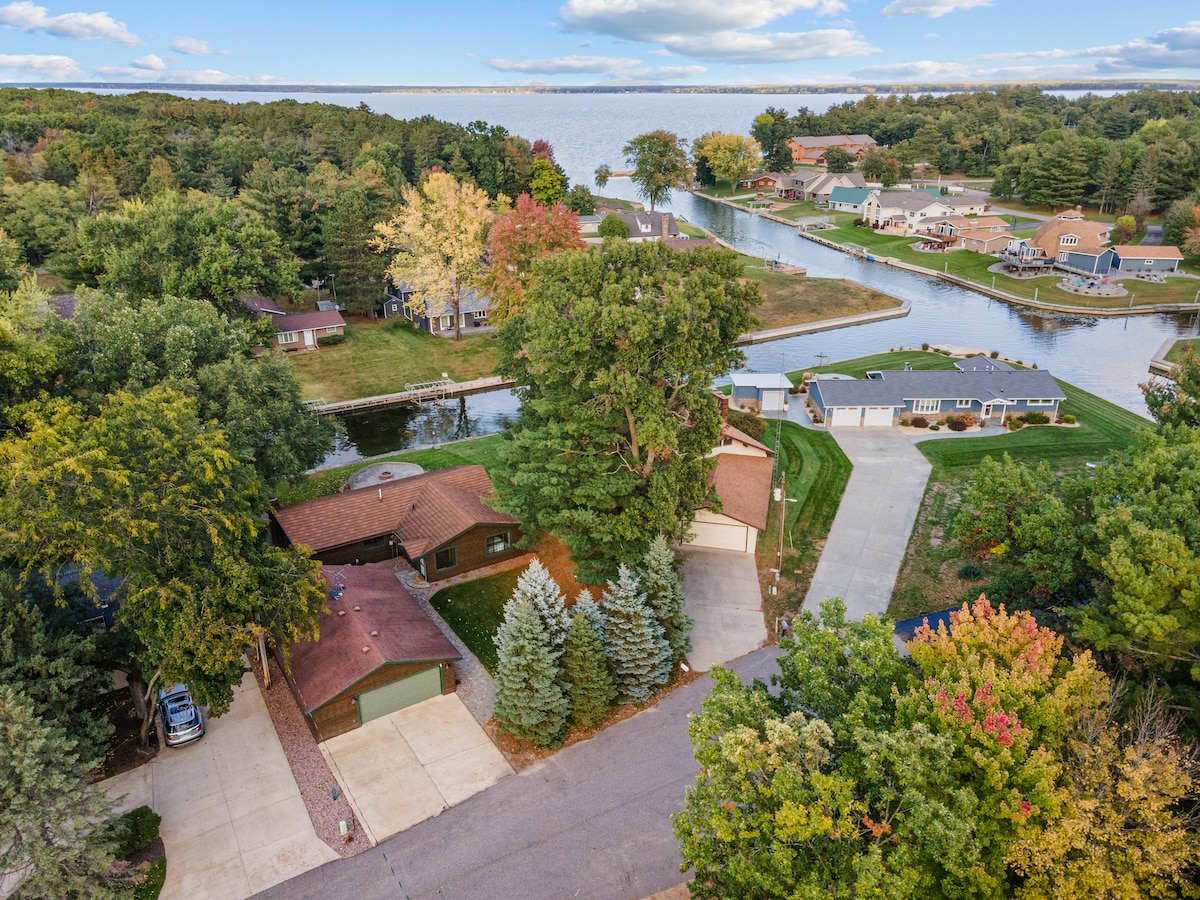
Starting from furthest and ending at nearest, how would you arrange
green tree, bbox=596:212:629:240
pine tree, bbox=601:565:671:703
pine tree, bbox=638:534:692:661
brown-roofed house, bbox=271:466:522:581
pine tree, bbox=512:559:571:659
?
green tree, bbox=596:212:629:240
brown-roofed house, bbox=271:466:522:581
pine tree, bbox=638:534:692:661
pine tree, bbox=601:565:671:703
pine tree, bbox=512:559:571:659

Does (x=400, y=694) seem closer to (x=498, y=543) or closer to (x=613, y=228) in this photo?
(x=498, y=543)

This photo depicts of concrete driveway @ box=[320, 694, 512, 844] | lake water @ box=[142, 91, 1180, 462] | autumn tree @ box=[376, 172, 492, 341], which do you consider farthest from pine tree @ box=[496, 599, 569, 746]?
autumn tree @ box=[376, 172, 492, 341]

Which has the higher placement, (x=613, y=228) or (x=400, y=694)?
(x=613, y=228)

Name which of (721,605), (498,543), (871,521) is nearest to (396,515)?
(498,543)

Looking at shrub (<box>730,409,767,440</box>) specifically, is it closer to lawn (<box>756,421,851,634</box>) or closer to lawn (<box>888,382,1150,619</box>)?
lawn (<box>756,421,851,634</box>)

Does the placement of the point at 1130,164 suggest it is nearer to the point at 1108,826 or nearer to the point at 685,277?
the point at 685,277

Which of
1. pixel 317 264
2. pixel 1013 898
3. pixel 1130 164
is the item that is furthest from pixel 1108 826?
pixel 1130 164

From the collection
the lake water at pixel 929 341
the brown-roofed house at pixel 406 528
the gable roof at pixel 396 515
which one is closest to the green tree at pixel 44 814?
the gable roof at pixel 396 515
